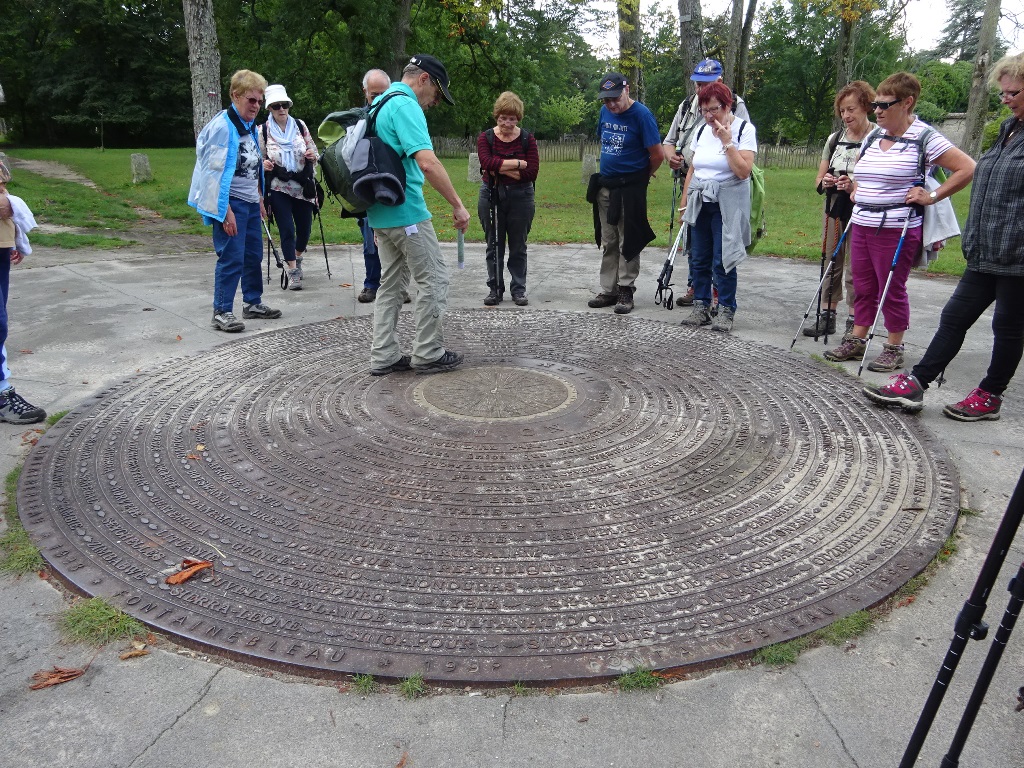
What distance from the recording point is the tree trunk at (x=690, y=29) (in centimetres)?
1284

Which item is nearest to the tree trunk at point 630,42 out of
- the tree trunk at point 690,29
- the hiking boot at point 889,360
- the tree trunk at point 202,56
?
the tree trunk at point 690,29

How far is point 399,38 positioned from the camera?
69.8ft

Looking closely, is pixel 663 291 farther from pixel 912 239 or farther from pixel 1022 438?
pixel 1022 438

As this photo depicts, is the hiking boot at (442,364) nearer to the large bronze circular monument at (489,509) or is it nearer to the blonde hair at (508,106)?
the large bronze circular monument at (489,509)

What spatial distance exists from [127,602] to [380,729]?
1166 millimetres

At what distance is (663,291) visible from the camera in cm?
720

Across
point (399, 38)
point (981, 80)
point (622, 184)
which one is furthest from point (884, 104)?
point (399, 38)

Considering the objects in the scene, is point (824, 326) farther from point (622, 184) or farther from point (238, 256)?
point (238, 256)

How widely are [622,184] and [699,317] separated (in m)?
1.41

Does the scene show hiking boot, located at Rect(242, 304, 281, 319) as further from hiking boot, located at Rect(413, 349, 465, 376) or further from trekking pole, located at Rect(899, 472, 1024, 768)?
trekking pole, located at Rect(899, 472, 1024, 768)

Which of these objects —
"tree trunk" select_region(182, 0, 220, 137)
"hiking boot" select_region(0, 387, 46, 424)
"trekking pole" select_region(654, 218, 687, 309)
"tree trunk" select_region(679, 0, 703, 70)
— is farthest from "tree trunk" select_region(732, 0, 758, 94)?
"hiking boot" select_region(0, 387, 46, 424)

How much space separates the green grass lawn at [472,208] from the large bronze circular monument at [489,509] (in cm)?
588

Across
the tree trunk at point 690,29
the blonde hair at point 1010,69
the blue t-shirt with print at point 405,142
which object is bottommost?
the blue t-shirt with print at point 405,142

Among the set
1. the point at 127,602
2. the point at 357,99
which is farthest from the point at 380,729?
the point at 357,99
